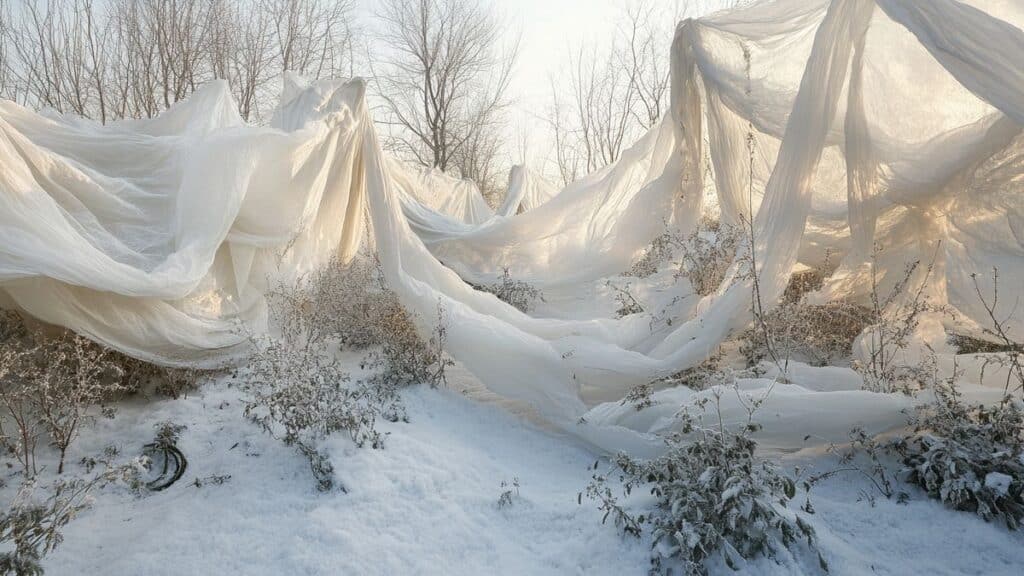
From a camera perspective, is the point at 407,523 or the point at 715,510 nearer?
the point at 715,510

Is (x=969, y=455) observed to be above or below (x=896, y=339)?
below

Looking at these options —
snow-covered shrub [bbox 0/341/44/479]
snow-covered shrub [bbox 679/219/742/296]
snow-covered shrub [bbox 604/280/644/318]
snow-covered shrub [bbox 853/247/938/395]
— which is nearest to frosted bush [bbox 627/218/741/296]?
snow-covered shrub [bbox 679/219/742/296]

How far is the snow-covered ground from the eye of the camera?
6.73 ft

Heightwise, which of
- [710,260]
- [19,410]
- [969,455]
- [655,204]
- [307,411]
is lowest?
[19,410]

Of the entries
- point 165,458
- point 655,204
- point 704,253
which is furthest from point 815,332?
point 165,458

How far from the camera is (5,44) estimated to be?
29.3 feet

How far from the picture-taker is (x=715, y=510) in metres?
2.04

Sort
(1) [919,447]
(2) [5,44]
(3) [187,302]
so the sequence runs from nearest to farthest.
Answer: (1) [919,447] → (3) [187,302] → (2) [5,44]

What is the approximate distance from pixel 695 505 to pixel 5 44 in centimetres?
1178

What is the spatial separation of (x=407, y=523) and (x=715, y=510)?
1.18m

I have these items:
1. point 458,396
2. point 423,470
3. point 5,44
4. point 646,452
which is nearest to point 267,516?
point 423,470

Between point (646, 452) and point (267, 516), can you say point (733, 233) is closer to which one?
point (646, 452)

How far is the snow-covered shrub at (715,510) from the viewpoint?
1995mm

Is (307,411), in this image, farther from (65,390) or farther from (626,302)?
(626,302)
